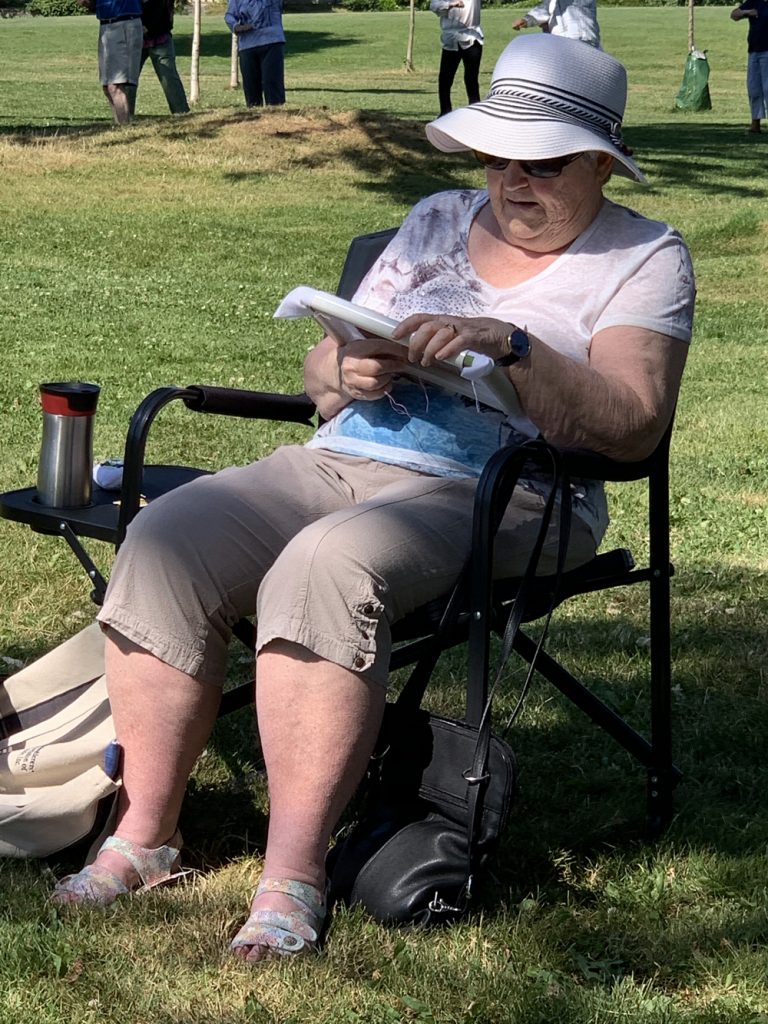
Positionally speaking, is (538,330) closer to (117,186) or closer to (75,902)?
(75,902)

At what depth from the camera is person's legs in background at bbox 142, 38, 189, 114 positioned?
15539 mm

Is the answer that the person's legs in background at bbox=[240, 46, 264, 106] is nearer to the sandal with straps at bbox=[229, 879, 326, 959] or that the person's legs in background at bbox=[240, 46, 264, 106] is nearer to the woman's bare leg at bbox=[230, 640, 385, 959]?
the woman's bare leg at bbox=[230, 640, 385, 959]

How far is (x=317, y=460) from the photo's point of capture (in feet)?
9.54

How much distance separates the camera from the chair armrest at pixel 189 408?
294cm

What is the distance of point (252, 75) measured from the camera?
15.1 m

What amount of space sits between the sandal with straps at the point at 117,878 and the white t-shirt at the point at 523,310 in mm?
828

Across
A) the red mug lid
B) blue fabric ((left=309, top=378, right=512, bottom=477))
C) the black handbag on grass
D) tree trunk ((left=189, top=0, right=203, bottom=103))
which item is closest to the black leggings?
tree trunk ((left=189, top=0, right=203, bottom=103))

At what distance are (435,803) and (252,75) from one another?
13512 millimetres

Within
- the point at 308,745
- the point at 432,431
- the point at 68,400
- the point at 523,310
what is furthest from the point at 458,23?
the point at 308,745

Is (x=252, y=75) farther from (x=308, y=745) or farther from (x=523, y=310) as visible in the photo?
(x=308, y=745)

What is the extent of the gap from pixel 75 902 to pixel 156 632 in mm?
460

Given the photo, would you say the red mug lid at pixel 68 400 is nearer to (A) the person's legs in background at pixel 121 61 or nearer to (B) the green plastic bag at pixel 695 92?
(A) the person's legs in background at pixel 121 61

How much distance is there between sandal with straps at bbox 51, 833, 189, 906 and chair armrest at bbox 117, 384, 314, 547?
2.15 feet

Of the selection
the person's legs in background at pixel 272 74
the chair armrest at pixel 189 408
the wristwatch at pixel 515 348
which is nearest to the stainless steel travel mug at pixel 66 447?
the chair armrest at pixel 189 408
